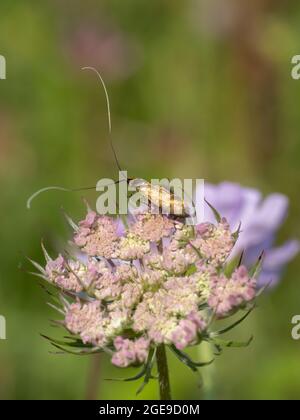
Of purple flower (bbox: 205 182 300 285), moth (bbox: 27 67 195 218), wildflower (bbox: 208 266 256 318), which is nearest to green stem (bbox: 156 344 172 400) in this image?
wildflower (bbox: 208 266 256 318)

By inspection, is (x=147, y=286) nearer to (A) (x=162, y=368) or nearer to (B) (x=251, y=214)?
(A) (x=162, y=368)

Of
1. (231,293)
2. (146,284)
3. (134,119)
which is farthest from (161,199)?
(134,119)

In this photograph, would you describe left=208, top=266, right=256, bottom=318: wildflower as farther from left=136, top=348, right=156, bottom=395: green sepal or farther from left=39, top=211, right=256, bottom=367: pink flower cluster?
left=136, top=348, right=156, bottom=395: green sepal

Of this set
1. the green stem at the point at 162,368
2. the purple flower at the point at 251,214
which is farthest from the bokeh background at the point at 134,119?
the green stem at the point at 162,368

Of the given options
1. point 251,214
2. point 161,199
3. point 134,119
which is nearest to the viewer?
point 161,199

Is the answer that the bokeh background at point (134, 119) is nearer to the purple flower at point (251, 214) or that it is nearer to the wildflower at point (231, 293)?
the purple flower at point (251, 214)
